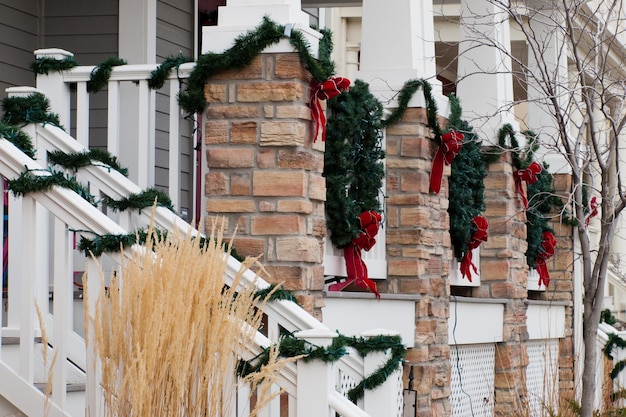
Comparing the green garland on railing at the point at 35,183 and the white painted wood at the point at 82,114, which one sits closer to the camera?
the green garland on railing at the point at 35,183

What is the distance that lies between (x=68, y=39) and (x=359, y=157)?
8.99 ft

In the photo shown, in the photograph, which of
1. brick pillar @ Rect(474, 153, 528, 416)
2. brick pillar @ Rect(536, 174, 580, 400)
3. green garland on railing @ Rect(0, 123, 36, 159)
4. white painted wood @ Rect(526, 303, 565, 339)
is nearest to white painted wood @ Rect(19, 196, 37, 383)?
green garland on railing @ Rect(0, 123, 36, 159)

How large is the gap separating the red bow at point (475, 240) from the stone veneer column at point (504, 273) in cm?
68

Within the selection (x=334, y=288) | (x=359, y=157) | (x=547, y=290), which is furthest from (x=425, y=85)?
(x=547, y=290)

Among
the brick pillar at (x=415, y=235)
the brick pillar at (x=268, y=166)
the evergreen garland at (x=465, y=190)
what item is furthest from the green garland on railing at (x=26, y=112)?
the evergreen garland at (x=465, y=190)

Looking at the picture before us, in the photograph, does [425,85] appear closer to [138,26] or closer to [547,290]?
[138,26]

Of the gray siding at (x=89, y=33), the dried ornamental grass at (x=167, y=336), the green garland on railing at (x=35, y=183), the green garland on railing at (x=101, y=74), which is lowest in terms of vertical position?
the dried ornamental grass at (x=167, y=336)

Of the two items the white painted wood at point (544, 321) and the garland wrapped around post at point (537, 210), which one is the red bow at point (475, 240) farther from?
the white painted wood at point (544, 321)

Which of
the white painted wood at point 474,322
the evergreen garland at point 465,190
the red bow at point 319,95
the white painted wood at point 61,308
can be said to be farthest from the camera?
the evergreen garland at point 465,190

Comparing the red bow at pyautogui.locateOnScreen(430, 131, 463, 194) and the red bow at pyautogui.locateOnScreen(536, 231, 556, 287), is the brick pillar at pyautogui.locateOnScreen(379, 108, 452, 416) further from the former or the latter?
the red bow at pyautogui.locateOnScreen(536, 231, 556, 287)

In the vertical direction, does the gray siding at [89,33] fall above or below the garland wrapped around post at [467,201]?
above

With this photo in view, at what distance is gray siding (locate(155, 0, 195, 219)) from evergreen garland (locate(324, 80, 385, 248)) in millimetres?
1687

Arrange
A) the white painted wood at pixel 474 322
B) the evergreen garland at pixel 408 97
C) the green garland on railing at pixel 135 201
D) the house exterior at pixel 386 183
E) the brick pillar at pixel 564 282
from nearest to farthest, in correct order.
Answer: the green garland on railing at pixel 135 201, the house exterior at pixel 386 183, the evergreen garland at pixel 408 97, the white painted wood at pixel 474 322, the brick pillar at pixel 564 282

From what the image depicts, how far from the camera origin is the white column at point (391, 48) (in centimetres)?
730
